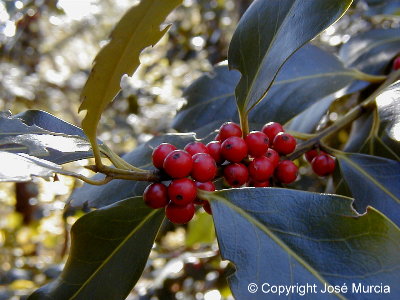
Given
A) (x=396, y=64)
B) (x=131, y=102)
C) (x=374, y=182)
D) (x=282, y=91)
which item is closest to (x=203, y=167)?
(x=374, y=182)

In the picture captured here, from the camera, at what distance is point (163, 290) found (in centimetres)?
180

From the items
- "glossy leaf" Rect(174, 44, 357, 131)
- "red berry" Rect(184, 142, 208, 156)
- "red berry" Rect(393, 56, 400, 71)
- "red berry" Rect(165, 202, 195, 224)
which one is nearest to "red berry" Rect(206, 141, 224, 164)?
"red berry" Rect(184, 142, 208, 156)

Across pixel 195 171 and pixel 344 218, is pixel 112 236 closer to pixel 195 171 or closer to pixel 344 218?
pixel 195 171

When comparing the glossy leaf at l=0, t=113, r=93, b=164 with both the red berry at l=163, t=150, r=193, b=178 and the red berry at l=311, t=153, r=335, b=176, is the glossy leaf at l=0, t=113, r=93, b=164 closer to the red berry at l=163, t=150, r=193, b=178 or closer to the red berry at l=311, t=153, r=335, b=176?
the red berry at l=163, t=150, r=193, b=178

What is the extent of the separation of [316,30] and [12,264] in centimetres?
329

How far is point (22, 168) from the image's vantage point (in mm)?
604

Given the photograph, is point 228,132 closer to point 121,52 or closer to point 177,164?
point 177,164

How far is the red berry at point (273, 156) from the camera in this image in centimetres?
89

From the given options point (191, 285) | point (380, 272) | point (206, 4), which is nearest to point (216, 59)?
A: point (206, 4)

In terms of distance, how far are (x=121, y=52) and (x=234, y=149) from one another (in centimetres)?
27

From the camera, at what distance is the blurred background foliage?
1.91 metres

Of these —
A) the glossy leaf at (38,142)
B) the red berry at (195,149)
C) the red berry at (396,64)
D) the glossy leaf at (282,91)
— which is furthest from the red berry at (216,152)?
the red berry at (396,64)

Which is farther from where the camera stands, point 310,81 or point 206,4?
point 206,4

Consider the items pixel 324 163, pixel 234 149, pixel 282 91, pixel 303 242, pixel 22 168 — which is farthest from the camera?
pixel 282 91
